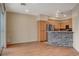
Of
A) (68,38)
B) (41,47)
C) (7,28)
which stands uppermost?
(7,28)

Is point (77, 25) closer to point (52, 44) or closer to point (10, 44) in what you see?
point (52, 44)

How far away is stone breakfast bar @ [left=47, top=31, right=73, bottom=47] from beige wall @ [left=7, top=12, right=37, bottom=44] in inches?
35.3

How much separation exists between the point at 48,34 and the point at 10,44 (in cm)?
197

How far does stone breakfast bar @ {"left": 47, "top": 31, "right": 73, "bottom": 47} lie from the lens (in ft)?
18.4

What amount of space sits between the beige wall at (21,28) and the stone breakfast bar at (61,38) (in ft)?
2.94

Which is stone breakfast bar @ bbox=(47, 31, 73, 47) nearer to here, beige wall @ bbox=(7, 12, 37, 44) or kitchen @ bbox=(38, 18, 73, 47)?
kitchen @ bbox=(38, 18, 73, 47)

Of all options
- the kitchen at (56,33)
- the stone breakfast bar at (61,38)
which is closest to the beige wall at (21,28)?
the kitchen at (56,33)

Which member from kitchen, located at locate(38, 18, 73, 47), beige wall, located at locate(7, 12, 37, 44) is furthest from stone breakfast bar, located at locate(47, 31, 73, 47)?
beige wall, located at locate(7, 12, 37, 44)

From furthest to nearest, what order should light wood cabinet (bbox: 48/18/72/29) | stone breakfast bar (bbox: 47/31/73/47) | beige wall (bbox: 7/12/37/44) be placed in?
1. beige wall (bbox: 7/12/37/44)
2. stone breakfast bar (bbox: 47/31/73/47)
3. light wood cabinet (bbox: 48/18/72/29)

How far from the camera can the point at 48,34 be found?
6.13m

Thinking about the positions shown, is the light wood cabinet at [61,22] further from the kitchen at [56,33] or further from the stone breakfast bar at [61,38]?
the stone breakfast bar at [61,38]

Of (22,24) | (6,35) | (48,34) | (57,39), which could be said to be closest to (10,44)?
(6,35)

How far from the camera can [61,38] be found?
6059 millimetres

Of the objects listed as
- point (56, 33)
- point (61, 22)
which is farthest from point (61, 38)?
point (61, 22)
